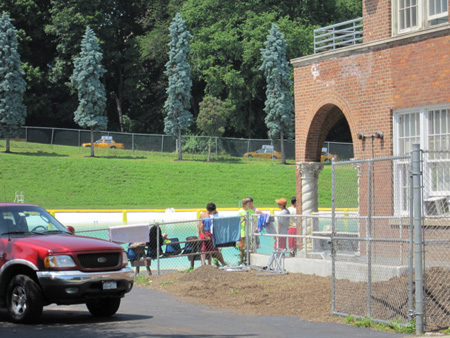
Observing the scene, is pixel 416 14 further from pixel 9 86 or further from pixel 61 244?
pixel 9 86

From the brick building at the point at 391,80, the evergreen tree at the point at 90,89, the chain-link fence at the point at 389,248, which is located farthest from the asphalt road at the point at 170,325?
the evergreen tree at the point at 90,89

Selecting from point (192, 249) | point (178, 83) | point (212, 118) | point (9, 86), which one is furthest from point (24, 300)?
point (212, 118)

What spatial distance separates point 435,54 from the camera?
16750 mm

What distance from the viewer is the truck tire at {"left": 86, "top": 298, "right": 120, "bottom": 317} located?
41.7 feet

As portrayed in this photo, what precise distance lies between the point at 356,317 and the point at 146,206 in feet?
126

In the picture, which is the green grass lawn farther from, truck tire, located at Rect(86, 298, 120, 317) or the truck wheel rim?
the truck wheel rim

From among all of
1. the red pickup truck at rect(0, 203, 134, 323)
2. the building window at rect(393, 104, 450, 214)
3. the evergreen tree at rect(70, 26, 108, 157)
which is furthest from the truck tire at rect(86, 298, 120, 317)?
the evergreen tree at rect(70, 26, 108, 157)

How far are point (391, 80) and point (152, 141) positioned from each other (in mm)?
48336

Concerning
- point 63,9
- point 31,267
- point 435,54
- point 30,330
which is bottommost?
point 30,330

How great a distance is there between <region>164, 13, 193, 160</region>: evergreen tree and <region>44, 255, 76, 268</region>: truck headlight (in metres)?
53.4

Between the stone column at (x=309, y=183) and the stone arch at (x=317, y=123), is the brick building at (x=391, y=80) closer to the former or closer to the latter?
the stone arch at (x=317, y=123)

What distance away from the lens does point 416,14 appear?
1794 centimetres

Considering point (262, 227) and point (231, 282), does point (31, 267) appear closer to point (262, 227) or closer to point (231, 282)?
point (231, 282)

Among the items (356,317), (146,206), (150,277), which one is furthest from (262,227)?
(146,206)
